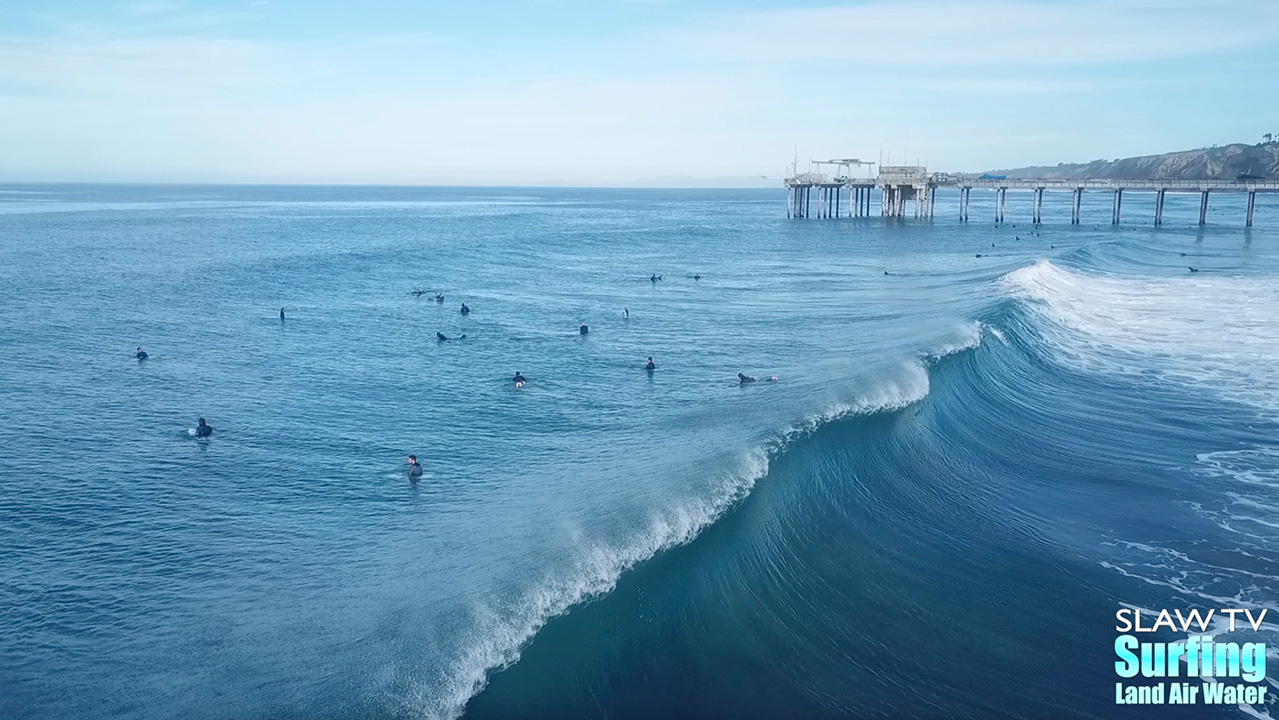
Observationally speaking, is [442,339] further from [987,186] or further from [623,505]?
[987,186]

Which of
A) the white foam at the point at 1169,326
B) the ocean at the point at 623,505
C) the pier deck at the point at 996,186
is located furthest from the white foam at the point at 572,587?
the pier deck at the point at 996,186

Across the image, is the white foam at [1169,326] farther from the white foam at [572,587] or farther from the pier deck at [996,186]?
the pier deck at [996,186]

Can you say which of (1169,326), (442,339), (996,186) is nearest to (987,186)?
(996,186)

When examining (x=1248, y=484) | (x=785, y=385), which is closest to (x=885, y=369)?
(x=785, y=385)

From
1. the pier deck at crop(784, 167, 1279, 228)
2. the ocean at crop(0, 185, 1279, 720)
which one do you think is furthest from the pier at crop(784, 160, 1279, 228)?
the ocean at crop(0, 185, 1279, 720)

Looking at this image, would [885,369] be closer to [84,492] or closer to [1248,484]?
[1248,484]

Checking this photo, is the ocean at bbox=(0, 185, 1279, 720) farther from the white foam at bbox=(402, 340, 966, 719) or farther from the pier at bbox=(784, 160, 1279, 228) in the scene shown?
the pier at bbox=(784, 160, 1279, 228)
